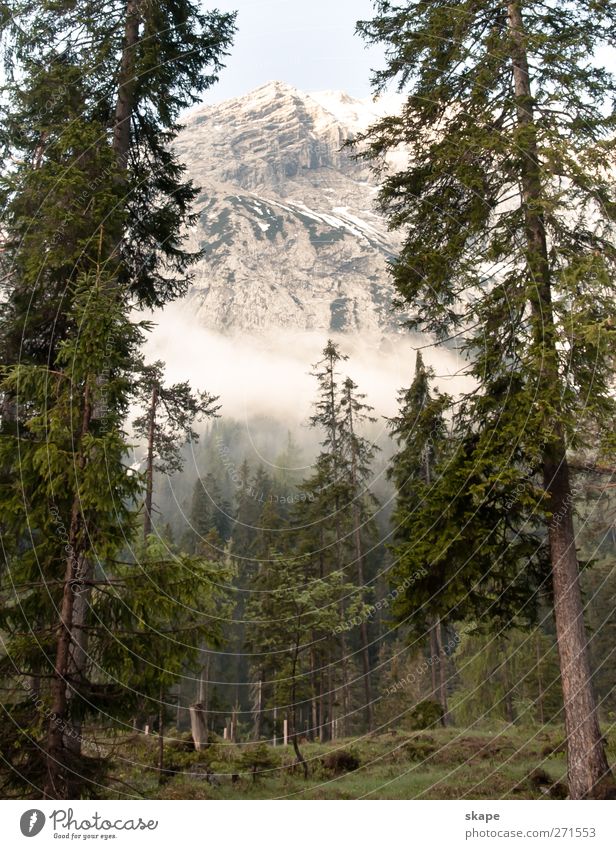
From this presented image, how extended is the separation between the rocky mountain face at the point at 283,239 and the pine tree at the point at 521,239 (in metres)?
14.6

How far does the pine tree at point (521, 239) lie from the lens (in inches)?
344

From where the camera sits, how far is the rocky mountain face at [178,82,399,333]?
5200cm

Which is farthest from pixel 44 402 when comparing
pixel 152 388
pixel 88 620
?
pixel 152 388

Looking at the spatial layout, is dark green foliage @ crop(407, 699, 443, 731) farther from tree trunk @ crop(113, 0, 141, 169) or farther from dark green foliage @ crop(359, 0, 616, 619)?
tree trunk @ crop(113, 0, 141, 169)

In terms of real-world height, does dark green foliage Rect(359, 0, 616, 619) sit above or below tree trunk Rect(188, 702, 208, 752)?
above

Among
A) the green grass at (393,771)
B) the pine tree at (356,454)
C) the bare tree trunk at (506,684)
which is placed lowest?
the bare tree trunk at (506,684)

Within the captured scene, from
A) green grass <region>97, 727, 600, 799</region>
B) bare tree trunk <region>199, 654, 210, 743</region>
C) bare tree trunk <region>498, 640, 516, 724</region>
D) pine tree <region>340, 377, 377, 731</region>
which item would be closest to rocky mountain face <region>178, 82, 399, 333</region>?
pine tree <region>340, 377, 377, 731</region>

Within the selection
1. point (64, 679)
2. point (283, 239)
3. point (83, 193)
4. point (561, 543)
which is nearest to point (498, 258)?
point (561, 543)

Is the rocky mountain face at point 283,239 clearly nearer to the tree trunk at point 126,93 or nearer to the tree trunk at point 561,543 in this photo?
the tree trunk at point 126,93

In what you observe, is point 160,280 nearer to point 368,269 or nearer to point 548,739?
point 548,739

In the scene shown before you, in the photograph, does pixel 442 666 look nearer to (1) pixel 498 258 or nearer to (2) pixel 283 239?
(1) pixel 498 258

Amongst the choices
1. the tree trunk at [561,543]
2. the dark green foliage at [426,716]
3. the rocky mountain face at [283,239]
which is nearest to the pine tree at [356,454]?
the dark green foliage at [426,716]

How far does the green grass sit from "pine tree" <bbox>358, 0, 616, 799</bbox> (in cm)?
406

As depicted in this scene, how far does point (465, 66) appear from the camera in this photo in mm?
11641
